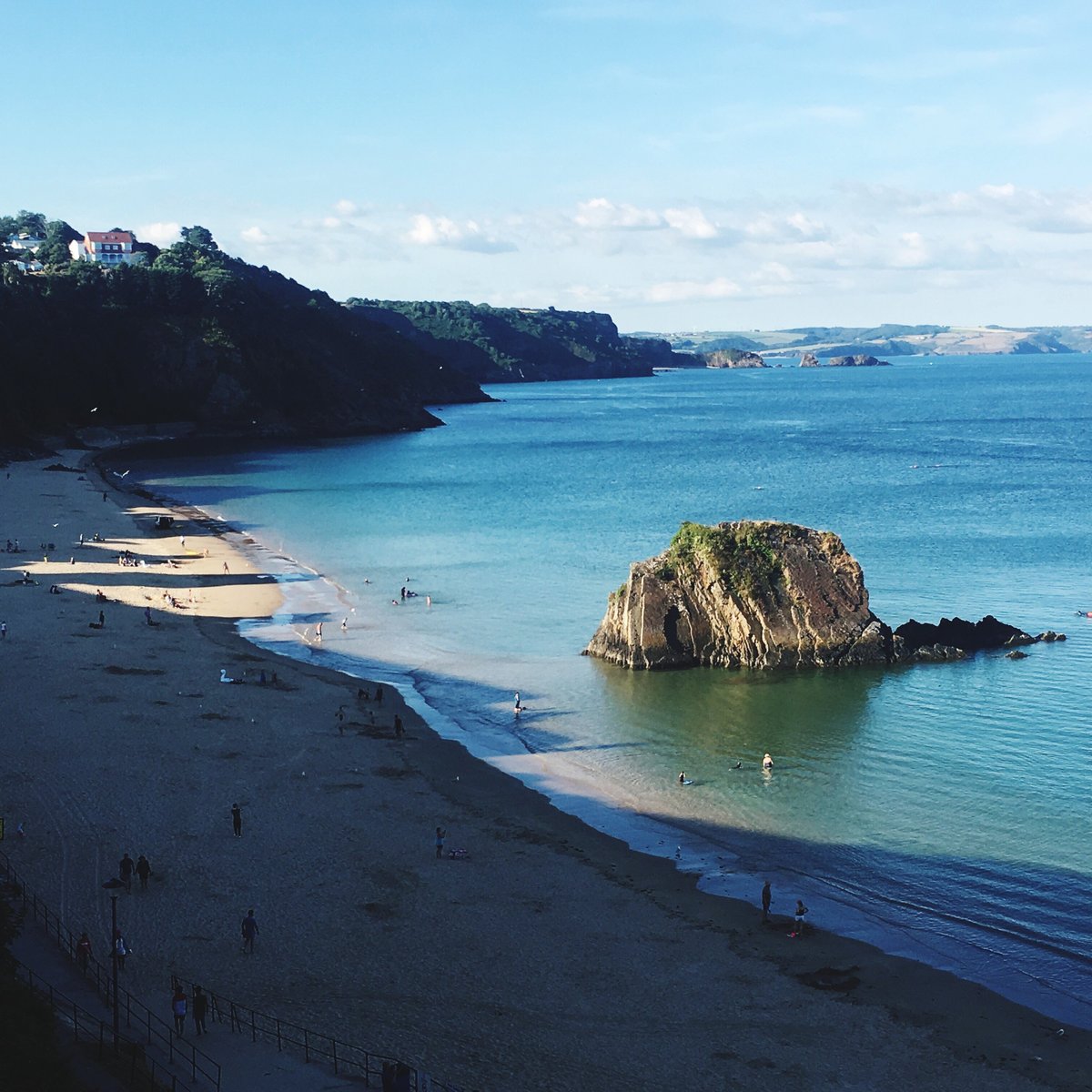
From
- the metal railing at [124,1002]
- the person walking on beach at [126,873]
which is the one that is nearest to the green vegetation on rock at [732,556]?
the person walking on beach at [126,873]

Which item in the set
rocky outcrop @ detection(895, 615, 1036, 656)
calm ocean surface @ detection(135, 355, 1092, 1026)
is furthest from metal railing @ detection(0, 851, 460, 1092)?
rocky outcrop @ detection(895, 615, 1036, 656)

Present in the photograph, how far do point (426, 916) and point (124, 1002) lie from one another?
7266 mm

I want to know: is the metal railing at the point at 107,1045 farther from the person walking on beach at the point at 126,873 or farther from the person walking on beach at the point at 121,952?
the person walking on beach at the point at 126,873

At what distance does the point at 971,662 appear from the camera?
158 ft

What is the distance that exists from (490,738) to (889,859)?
570 inches

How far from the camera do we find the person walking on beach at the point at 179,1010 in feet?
66.5

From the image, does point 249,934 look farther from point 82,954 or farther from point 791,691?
point 791,691

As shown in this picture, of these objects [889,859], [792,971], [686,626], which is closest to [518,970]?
[792,971]

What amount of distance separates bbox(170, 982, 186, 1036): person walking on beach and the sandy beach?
147 centimetres

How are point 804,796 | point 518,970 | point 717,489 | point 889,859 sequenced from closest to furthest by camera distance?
point 518,970 < point 889,859 < point 804,796 < point 717,489

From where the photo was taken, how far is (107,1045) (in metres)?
18.6

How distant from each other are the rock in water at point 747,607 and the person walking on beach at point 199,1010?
29569mm

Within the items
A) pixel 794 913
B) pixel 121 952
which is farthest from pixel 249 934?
pixel 794 913

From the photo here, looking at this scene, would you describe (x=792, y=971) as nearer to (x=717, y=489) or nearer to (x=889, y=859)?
(x=889, y=859)
